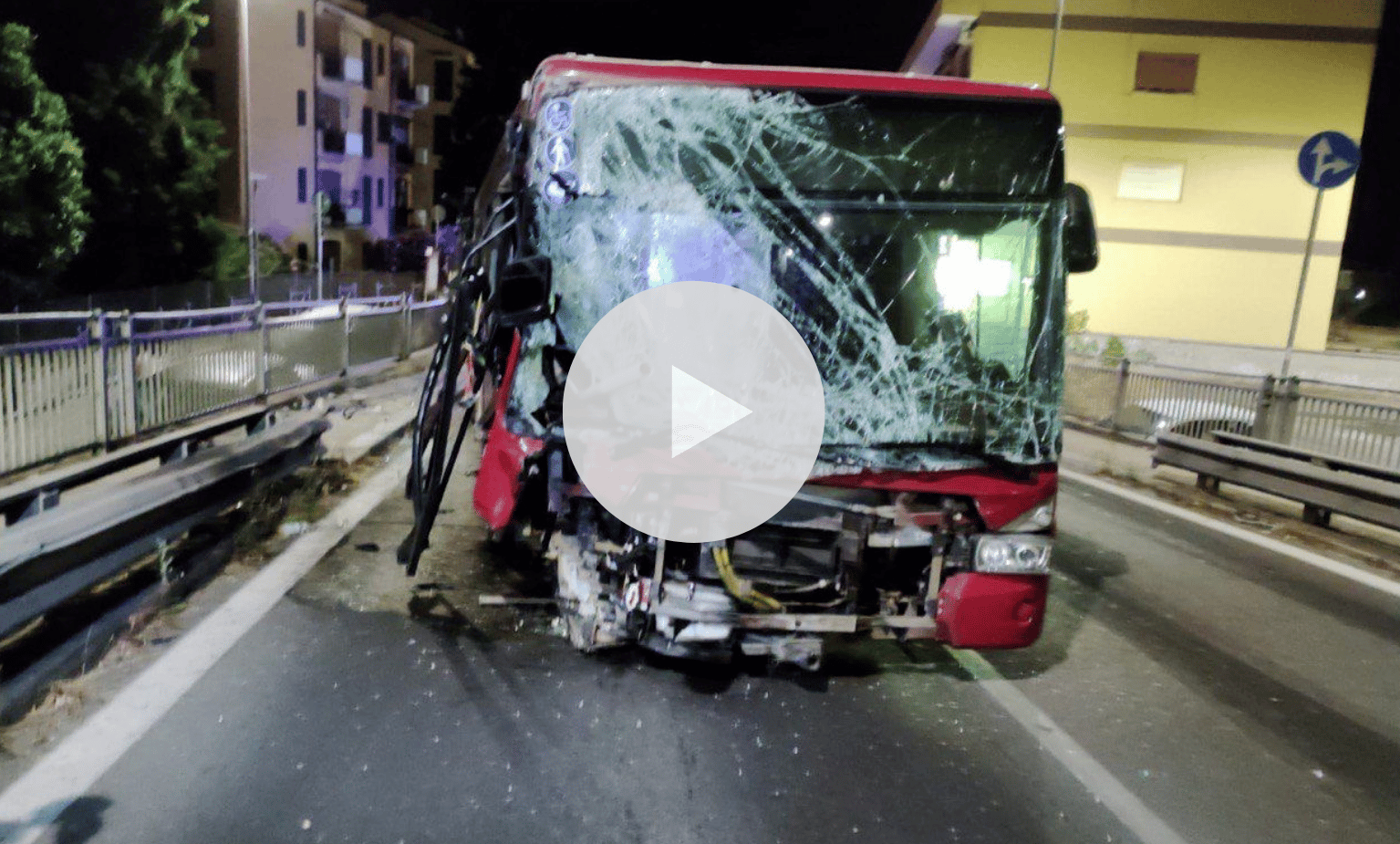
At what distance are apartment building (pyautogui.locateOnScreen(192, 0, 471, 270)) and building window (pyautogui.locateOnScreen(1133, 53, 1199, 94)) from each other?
1127 inches

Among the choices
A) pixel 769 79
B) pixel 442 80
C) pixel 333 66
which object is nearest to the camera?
pixel 769 79

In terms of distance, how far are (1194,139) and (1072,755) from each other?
1073 inches

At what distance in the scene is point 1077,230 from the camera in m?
4.38

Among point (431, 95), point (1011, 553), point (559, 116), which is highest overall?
point (431, 95)

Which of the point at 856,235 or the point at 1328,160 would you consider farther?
the point at 1328,160

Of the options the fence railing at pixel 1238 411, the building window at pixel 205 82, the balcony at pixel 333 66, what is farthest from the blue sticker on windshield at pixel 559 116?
the balcony at pixel 333 66

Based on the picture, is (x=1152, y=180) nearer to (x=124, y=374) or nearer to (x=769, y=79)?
(x=769, y=79)

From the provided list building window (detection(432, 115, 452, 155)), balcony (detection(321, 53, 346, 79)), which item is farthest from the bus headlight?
balcony (detection(321, 53, 346, 79))

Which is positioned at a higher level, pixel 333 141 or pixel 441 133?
pixel 441 133

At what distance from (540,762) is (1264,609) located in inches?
201

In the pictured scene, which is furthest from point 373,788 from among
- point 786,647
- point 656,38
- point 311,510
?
point 656,38

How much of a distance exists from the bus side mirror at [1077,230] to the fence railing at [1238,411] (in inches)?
169

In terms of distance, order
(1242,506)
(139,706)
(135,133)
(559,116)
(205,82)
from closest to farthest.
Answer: (139,706) → (559,116) → (1242,506) → (135,133) → (205,82)
